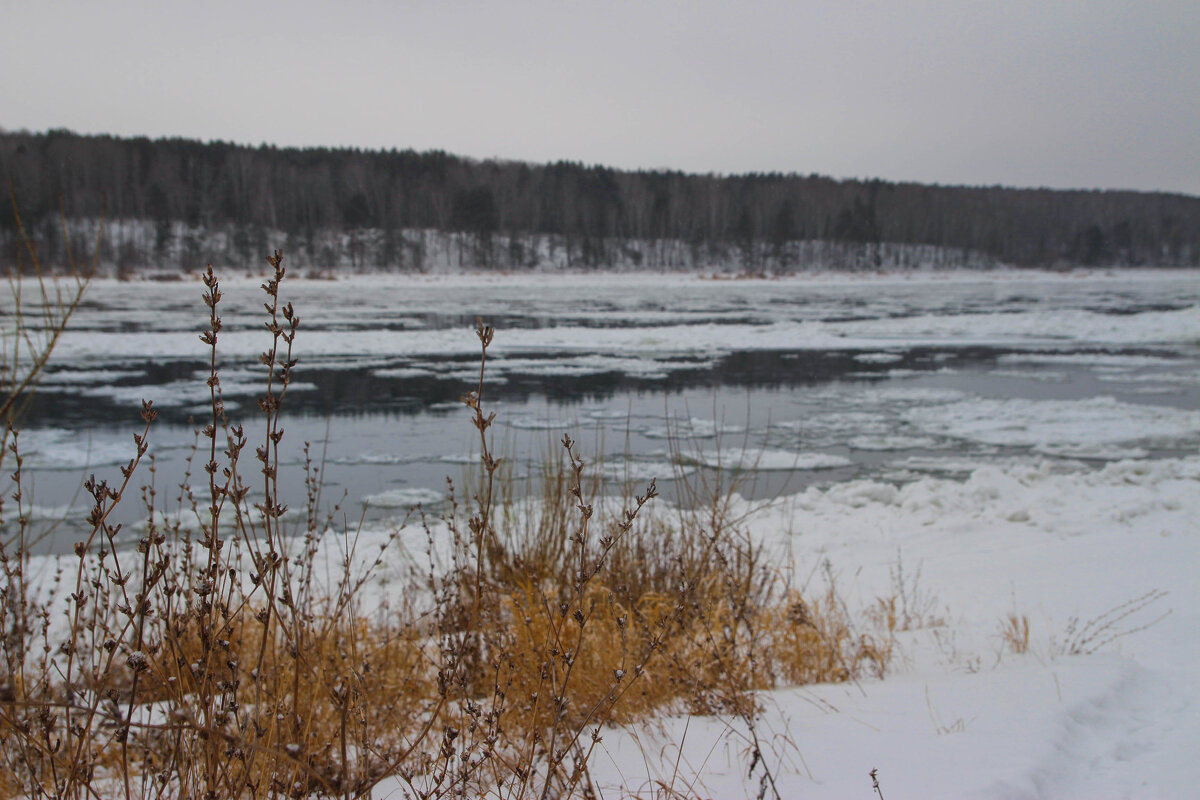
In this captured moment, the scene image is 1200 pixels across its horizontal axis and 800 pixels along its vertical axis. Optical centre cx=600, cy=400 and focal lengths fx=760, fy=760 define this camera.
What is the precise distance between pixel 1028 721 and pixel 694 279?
54239 millimetres

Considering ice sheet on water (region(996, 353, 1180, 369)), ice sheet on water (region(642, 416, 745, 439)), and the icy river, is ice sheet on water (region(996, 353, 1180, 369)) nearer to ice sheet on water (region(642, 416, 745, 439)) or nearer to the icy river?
the icy river

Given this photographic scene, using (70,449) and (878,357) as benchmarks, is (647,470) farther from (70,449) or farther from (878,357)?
(878,357)

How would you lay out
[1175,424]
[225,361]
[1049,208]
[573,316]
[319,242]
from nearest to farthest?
[1175,424] → [225,361] → [573,316] → [319,242] → [1049,208]

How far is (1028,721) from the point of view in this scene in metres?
2.58

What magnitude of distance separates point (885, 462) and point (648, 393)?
4822 mm

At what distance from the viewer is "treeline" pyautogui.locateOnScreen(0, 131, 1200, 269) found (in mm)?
60469

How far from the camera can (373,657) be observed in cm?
311

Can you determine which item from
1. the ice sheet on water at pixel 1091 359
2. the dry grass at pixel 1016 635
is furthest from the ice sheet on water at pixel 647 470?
the ice sheet on water at pixel 1091 359

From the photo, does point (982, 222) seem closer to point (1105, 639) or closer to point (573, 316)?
point (573, 316)

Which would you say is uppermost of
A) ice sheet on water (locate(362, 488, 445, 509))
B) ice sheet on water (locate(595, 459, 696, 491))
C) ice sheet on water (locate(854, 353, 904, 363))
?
ice sheet on water (locate(854, 353, 904, 363))

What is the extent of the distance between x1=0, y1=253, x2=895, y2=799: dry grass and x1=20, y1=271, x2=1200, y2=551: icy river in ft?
2.33

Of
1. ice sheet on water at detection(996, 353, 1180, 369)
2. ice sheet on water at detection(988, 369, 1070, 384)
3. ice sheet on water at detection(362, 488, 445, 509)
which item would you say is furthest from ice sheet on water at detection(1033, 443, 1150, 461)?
ice sheet on water at detection(996, 353, 1180, 369)

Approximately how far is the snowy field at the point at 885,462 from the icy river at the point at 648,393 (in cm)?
8

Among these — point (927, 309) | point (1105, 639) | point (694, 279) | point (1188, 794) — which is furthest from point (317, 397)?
point (694, 279)
